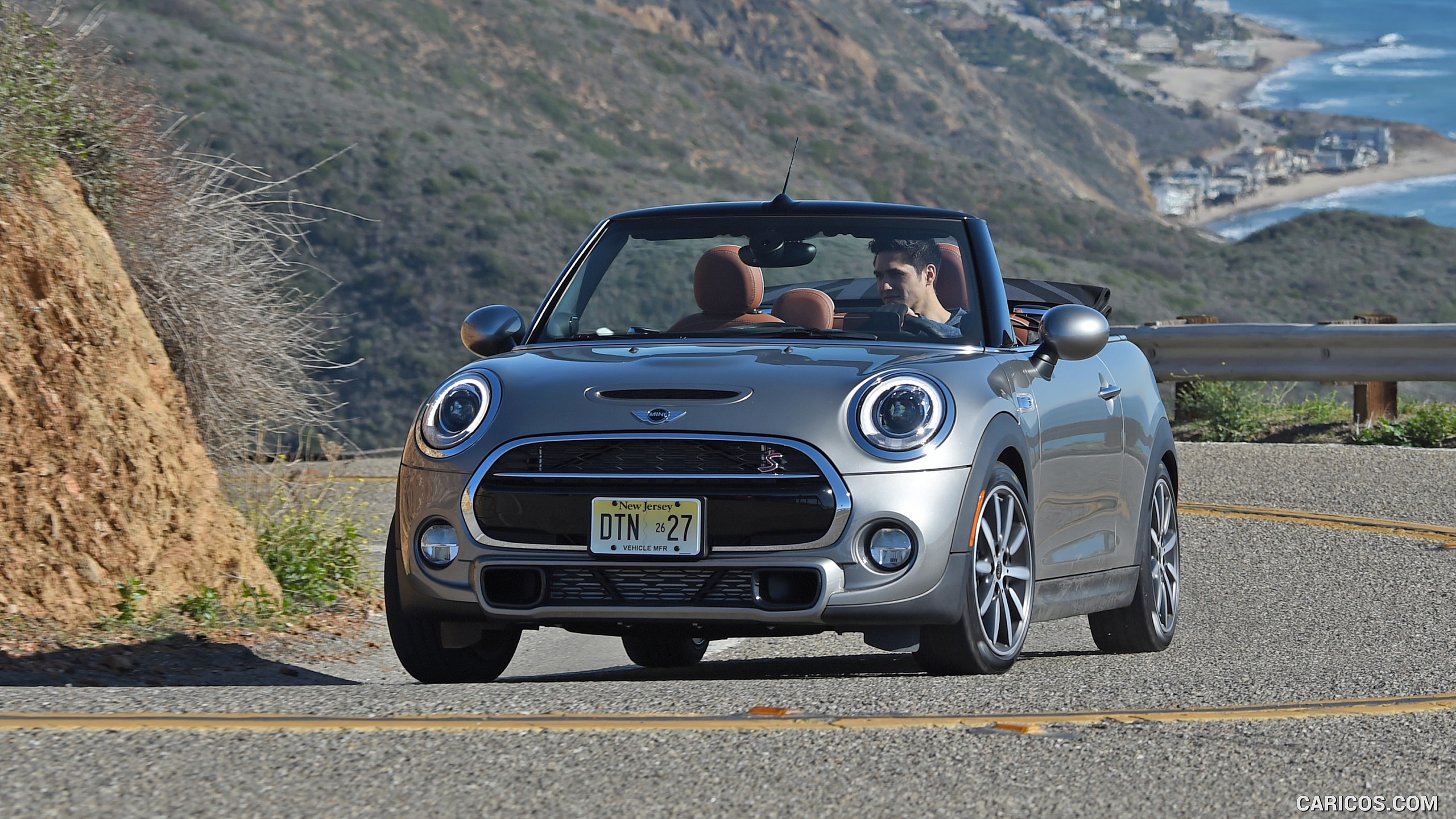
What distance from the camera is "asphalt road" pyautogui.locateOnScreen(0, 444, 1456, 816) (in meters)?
3.90

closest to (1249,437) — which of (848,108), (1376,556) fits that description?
(1376,556)

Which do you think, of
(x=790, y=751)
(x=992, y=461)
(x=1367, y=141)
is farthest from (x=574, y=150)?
(x=1367, y=141)

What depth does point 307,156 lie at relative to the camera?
50.7 meters

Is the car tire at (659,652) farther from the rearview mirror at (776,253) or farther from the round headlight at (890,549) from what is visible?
the round headlight at (890,549)

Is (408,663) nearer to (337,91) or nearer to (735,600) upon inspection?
(735,600)

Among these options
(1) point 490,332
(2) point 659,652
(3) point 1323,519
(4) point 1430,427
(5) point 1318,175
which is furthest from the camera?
(5) point 1318,175

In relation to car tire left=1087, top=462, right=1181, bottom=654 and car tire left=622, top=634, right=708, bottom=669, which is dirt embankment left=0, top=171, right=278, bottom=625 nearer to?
car tire left=622, top=634, right=708, bottom=669

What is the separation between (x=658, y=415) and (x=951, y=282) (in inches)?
64.0

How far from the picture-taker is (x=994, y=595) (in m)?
5.80

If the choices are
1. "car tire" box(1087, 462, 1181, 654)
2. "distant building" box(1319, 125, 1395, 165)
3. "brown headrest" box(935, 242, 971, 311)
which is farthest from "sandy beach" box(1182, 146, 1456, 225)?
"brown headrest" box(935, 242, 971, 311)

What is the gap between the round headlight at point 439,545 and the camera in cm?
555

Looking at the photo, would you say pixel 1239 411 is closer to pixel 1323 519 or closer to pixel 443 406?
pixel 1323 519

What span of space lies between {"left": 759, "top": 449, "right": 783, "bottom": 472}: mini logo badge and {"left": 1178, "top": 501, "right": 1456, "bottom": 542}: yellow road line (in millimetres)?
6147
